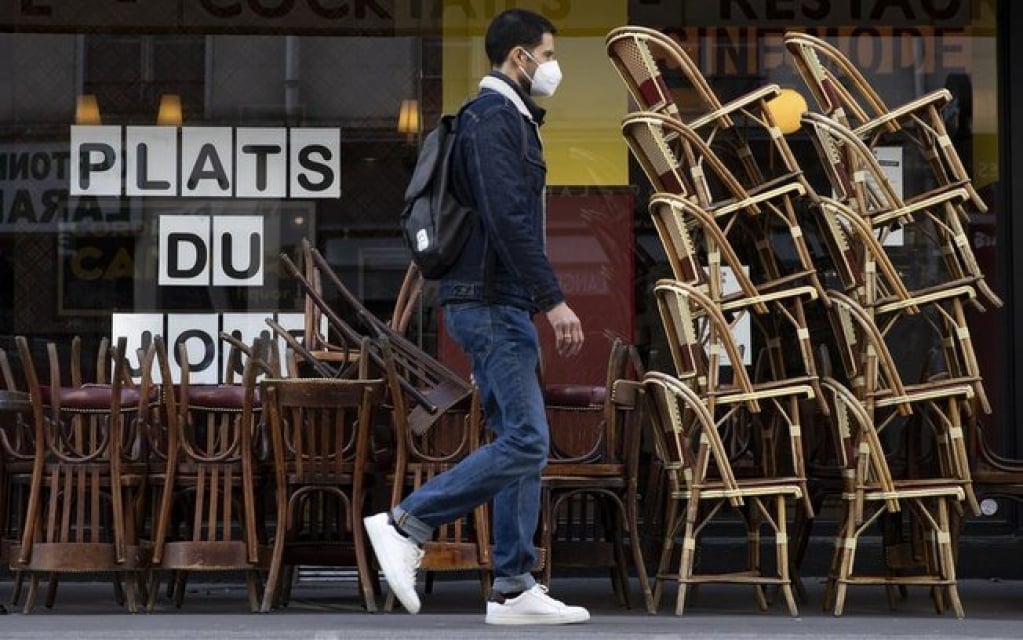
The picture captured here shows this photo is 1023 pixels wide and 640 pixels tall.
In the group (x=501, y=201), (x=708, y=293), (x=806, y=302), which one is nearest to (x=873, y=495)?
(x=806, y=302)

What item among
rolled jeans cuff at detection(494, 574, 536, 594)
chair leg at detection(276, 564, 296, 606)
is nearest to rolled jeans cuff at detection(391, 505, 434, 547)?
rolled jeans cuff at detection(494, 574, 536, 594)

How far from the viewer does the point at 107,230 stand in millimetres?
10180

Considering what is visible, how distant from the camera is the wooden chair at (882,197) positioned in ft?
25.4

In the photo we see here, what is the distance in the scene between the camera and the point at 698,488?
7676 millimetres

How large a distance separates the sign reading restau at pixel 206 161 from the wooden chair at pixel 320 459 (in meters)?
2.36

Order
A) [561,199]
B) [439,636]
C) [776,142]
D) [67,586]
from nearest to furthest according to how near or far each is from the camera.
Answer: [439,636] → [776,142] → [67,586] → [561,199]

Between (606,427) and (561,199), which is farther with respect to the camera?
(561,199)

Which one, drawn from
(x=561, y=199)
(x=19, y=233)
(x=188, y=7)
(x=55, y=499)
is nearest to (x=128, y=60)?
(x=188, y=7)

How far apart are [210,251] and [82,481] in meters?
2.59

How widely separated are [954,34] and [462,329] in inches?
180

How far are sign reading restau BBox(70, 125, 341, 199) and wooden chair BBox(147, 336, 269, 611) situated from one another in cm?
221

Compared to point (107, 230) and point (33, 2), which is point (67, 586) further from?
point (33, 2)

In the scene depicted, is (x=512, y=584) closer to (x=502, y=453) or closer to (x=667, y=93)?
(x=502, y=453)

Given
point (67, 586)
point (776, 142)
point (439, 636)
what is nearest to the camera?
point (439, 636)
